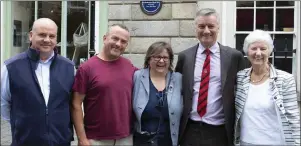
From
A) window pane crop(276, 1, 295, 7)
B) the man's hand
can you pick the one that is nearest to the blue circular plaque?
window pane crop(276, 1, 295, 7)

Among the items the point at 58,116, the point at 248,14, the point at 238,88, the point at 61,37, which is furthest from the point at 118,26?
the point at 61,37

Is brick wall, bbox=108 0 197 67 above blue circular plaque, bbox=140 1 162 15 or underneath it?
underneath

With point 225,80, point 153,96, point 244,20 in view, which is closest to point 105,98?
point 153,96

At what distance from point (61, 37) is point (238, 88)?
5.92 metres

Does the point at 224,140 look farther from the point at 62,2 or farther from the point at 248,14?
the point at 62,2

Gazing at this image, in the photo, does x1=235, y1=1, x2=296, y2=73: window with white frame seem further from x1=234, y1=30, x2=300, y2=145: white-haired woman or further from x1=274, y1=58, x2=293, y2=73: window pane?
x1=234, y1=30, x2=300, y2=145: white-haired woman

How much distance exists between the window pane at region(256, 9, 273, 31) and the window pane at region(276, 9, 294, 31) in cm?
13

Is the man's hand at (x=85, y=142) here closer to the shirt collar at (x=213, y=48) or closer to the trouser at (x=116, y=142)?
the trouser at (x=116, y=142)

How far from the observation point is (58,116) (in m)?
3.33

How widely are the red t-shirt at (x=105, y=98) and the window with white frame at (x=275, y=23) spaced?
453cm

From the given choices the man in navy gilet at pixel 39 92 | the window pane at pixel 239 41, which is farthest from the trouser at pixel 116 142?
the window pane at pixel 239 41

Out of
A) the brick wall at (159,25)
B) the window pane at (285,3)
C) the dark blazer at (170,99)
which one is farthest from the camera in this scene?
the brick wall at (159,25)

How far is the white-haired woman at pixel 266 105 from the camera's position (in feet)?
10.5

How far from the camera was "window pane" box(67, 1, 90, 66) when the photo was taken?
8.54 m
